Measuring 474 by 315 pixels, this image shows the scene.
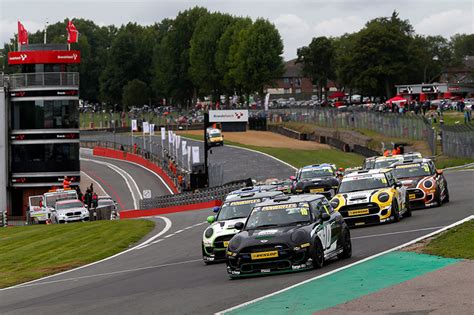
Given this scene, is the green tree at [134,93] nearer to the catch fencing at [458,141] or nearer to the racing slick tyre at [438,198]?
the catch fencing at [458,141]

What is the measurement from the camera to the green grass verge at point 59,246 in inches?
1032

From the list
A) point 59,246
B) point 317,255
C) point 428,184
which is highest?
point 428,184

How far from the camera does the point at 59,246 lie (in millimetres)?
32906

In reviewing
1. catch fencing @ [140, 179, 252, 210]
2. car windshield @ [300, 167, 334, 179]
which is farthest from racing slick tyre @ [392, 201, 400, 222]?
catch fencing @ [140, 179, 252, 210]

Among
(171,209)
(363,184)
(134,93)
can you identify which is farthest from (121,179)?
(134,93)

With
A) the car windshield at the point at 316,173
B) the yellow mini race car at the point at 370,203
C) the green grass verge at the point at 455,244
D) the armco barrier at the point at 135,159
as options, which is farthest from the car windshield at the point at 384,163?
the armco barrier at the point at 135,159

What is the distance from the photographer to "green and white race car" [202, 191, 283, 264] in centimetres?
2170

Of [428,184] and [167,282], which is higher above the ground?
[428,184]

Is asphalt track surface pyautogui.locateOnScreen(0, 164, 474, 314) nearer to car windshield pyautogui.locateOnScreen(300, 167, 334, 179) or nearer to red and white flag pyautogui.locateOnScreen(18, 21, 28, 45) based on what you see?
car windshield pyautogui.locateOnScreen(300, 167, 334, 179)

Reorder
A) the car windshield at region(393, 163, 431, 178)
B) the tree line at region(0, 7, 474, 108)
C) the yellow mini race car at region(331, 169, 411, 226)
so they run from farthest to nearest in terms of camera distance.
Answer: the tree line at region(0, 7, 474, 108), the car windshield at region(393, 163, 431, 178), the yellow mini race car at region(331, 169, 411, 226)

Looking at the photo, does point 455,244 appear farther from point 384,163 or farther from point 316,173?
point 316,173

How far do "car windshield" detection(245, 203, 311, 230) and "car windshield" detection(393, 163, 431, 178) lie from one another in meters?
12.7

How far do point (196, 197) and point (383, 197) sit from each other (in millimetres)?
25136

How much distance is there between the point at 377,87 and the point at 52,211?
100401 mm
